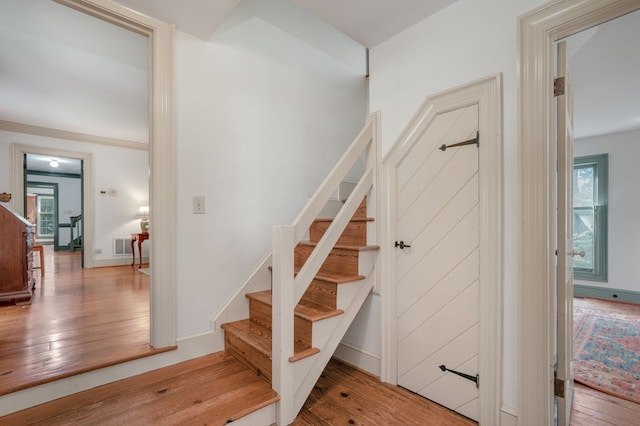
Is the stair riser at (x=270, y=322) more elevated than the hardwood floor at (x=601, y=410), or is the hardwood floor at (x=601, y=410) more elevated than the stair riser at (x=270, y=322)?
the stair riser at (x=270, y=322)

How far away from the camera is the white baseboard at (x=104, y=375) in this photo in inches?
56.3

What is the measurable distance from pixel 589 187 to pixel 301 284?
215 inches

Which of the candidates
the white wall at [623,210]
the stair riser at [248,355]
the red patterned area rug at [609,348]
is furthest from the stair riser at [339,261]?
the white wall at [623,210]

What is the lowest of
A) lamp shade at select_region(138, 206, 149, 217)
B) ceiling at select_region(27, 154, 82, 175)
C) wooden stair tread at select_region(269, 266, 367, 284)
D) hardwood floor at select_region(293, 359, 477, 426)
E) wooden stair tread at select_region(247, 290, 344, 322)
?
hardwood floor at select_region(293, 359, 477, 426)

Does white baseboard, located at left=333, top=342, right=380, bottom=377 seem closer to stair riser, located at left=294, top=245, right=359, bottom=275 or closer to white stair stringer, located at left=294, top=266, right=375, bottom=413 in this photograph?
white stair stringer, located at left=294, top=266, right=375, bottom=413

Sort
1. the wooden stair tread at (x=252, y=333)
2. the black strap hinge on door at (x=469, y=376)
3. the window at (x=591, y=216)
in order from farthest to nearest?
the window at (x=591, y=216) → the wooden stair tread at (x=252, y=333) → the black strap hinge on door at (x=469, y=376)

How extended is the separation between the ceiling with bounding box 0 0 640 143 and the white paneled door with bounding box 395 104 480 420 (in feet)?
2.84

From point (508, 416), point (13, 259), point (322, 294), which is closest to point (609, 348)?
point (508, 416)

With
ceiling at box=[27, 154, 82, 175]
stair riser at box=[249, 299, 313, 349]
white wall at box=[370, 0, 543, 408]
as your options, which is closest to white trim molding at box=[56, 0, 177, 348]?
stair riser at box=[249, 299, 313, 349]

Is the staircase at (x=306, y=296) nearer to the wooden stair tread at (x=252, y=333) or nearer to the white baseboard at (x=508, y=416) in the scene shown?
the wooden stair tread at (x=252, y=333)

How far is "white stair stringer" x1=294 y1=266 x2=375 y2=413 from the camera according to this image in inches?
62.2

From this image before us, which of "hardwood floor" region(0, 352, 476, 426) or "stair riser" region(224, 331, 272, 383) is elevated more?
"stair riser" region(224, 331, 272, 383)

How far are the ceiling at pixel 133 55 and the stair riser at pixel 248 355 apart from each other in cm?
215

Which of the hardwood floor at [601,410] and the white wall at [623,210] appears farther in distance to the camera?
the white wall at [623,210]
